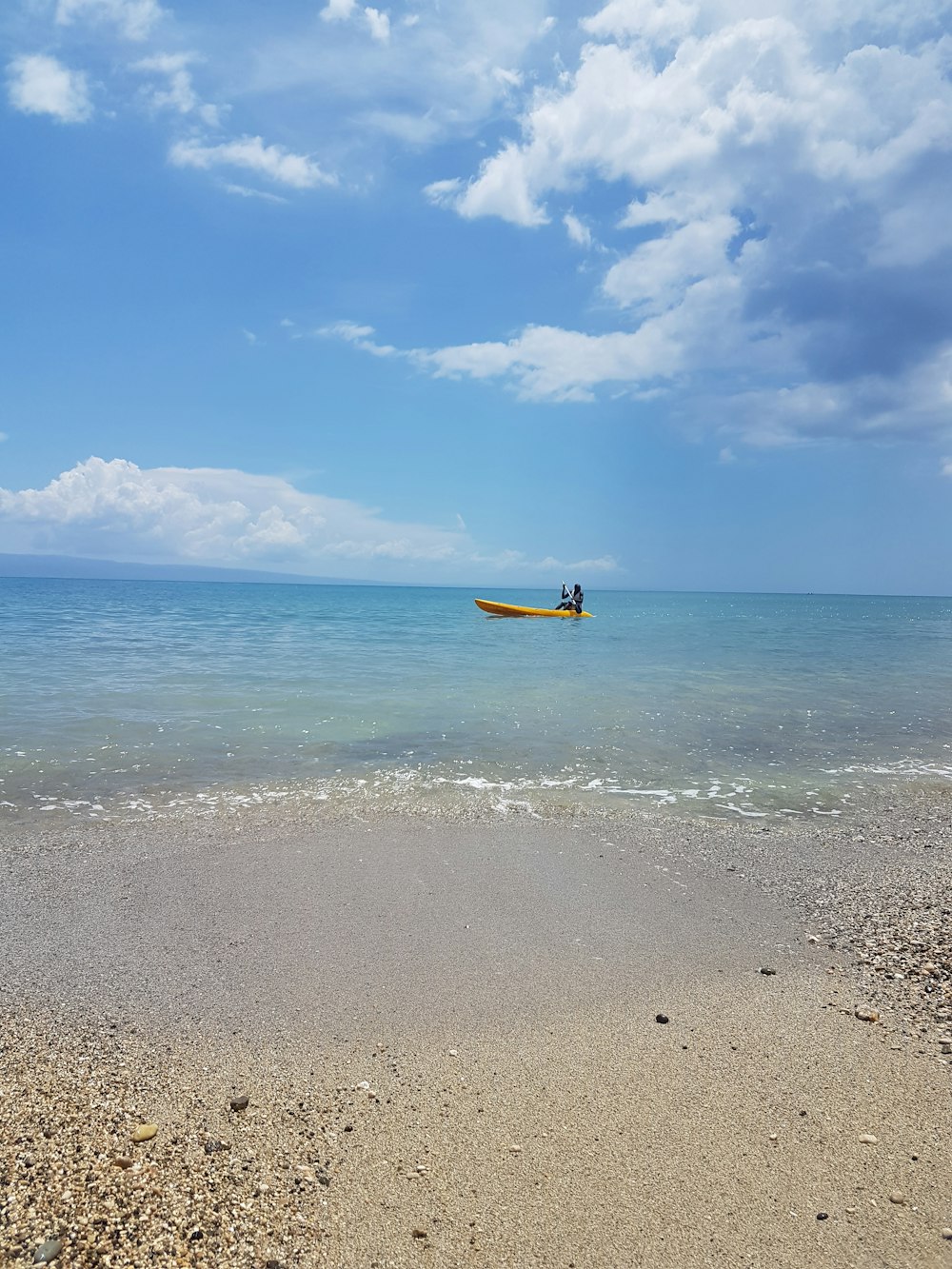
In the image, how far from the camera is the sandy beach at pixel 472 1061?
9.38ft

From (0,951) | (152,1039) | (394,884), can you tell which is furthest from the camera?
(394,884)

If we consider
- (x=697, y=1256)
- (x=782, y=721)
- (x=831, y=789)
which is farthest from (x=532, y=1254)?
(x=782, y=721)

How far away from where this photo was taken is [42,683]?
1670cm

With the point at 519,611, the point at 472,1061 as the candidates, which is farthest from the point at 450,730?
the point at 519,611

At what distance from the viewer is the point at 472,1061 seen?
3955 millimetres

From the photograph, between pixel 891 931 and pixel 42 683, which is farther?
pixel 42 683

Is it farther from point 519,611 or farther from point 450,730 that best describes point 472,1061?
point 519,611

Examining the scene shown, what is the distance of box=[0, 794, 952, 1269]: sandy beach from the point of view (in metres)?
2.86

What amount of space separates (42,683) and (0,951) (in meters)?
13.6

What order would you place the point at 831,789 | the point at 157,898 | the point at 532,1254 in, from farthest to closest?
the point at 831,789, the point at 157,898, the point at 532,1254

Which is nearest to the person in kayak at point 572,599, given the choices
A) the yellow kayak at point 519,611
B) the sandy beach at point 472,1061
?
the yellow kayak at point 519,611

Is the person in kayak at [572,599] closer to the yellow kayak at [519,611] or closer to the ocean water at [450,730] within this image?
the yellow kayak at [519,611]

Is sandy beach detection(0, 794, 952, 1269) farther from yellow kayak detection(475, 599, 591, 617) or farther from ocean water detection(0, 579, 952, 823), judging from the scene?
yellow kayak detection(475, 599, 591, 617)

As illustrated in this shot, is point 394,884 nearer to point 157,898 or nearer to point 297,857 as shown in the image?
point 297,857
